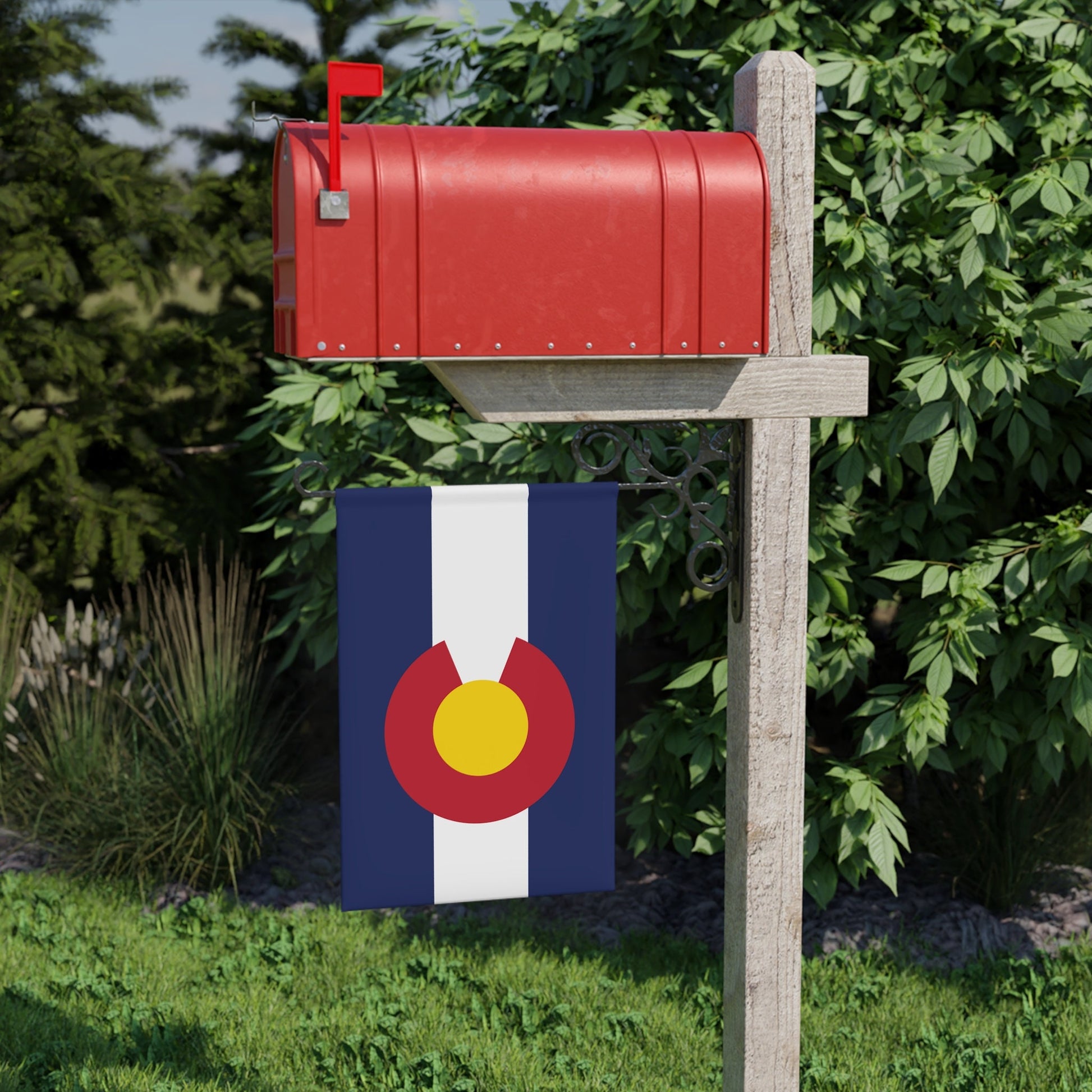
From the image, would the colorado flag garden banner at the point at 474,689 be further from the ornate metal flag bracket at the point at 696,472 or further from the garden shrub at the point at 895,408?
the garden shrub at the point at 895,408

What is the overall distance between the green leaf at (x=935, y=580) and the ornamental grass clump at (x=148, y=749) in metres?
2.89

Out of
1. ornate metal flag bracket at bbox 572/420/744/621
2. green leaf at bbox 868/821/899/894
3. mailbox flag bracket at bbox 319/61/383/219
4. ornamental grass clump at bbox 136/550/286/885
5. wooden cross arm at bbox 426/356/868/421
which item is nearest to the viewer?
mailbox flag bracket at bbox 319/61/383/219

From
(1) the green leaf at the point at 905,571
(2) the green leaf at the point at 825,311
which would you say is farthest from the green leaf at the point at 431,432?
(1) the green leaf at the point at 905,571

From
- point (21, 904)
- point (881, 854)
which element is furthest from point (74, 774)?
point (881, 854)

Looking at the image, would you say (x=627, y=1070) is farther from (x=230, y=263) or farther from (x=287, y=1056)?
(x=230, y=263)

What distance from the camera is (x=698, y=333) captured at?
271 centimetres

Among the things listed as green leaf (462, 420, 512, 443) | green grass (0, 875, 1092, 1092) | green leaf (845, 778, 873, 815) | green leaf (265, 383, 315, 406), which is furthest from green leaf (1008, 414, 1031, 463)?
green leaf (265, 383, 315, 406)

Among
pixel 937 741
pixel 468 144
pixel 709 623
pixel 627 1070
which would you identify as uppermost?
pixel 468 144

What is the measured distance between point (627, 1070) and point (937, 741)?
1.53 m

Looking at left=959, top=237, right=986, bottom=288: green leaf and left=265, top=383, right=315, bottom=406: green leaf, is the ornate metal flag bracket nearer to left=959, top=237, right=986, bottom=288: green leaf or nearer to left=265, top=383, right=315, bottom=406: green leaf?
left=959, top=237, right=986, bottom=288: green leaf

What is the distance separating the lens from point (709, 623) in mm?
4914

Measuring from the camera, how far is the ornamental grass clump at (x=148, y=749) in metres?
5.50

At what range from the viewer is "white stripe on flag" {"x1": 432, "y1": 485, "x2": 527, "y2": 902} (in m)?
2.78

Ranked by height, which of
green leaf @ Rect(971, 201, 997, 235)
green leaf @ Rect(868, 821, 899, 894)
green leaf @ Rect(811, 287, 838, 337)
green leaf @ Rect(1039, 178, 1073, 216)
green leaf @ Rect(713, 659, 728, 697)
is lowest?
green leaf @ Rect(868, 821, 899, 894)
